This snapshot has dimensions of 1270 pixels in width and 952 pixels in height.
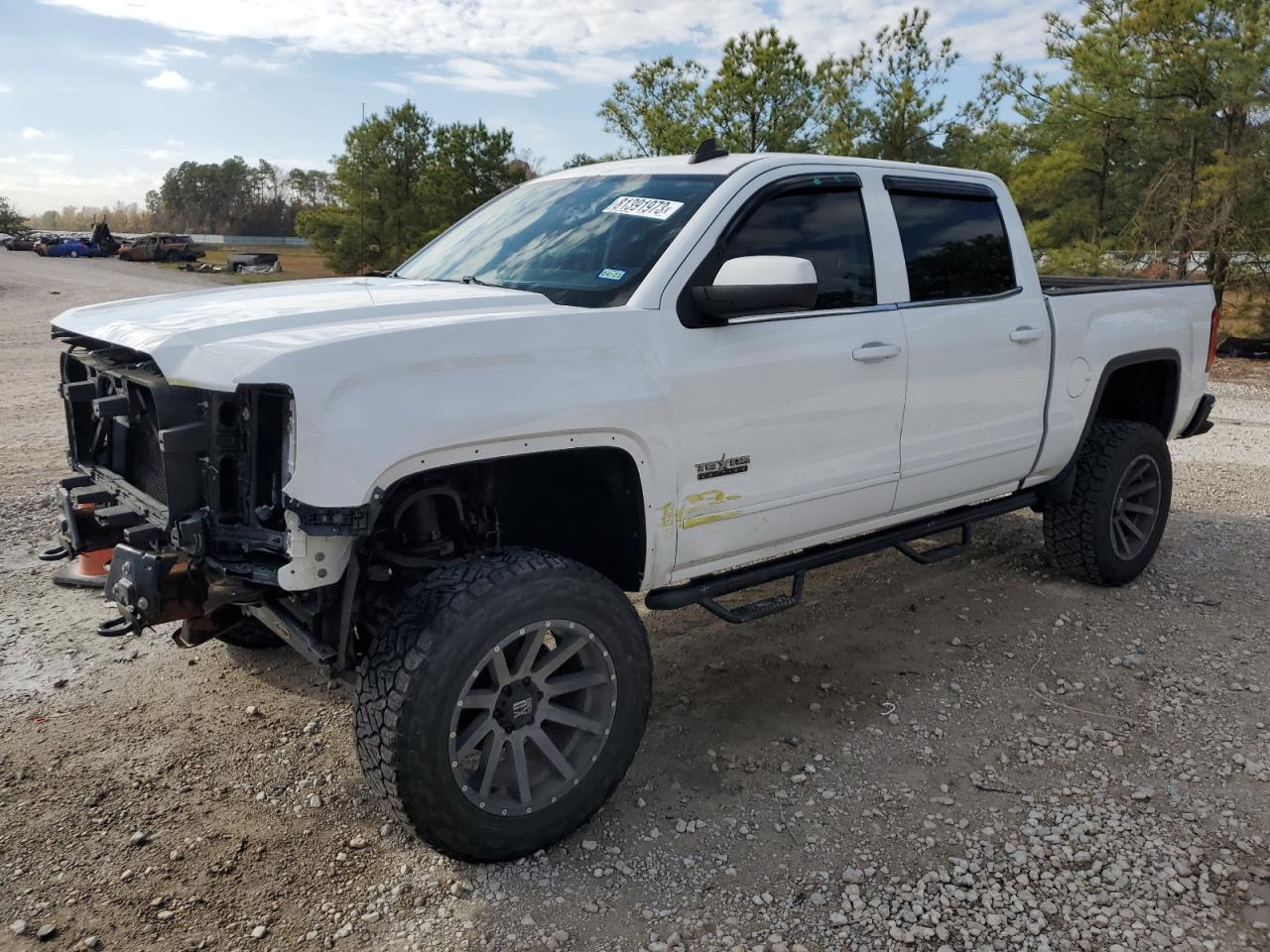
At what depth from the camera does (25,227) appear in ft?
201

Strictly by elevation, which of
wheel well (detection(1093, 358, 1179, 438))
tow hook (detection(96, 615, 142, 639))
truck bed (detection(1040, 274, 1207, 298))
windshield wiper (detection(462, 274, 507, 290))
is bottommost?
tow hook (detection(96, 615, 142, 639))

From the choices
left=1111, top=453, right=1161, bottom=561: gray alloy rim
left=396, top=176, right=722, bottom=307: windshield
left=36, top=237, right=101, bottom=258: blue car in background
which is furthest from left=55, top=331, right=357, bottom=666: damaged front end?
left=36, top=237, right=101, bottom=258: blue car in background

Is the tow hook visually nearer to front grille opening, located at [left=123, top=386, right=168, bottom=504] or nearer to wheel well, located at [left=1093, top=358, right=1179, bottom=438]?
front grille opening, located at [left=123, top=386, right=168, bottom=504]

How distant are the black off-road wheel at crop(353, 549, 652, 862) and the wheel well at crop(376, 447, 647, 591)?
0.21 m

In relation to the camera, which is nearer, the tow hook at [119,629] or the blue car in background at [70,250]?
the tow hook at [119,629]

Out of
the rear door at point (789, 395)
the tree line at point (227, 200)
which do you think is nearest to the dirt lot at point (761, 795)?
the rear door at point (789, 395)

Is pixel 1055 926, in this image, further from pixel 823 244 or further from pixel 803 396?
pixel 823 244

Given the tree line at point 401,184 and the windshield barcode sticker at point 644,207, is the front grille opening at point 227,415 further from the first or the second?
the tree line at point 401,184

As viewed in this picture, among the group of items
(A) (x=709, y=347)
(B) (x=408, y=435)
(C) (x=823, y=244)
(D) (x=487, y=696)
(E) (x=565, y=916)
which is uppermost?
(C) (x=823, y=244)

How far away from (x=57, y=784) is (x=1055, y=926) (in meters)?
3.24

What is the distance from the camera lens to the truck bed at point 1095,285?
4.88 meters

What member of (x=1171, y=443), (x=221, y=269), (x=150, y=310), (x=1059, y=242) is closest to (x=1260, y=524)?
(x=1171, y=443)

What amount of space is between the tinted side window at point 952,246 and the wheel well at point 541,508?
1.62 m

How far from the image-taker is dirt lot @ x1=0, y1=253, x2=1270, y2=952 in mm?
2799
